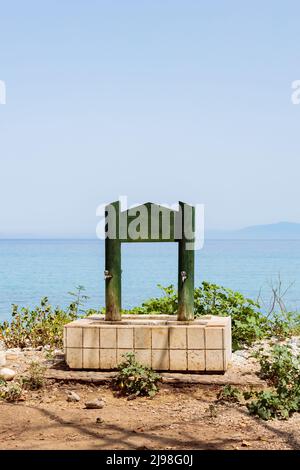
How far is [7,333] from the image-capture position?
8.95 metres

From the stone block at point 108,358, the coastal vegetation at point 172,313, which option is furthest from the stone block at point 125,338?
the coastal vegetation at point 172,313

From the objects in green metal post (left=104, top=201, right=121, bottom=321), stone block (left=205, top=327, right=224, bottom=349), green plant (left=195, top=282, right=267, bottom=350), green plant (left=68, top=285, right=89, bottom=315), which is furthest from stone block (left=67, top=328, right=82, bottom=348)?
green plant (left=68, top=285, right=89, bottom=315)

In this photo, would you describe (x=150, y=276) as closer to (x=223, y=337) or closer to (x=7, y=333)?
(x=7, y=333)

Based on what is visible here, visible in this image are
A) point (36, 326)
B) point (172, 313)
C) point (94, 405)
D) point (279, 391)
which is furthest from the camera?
point (36, 326)

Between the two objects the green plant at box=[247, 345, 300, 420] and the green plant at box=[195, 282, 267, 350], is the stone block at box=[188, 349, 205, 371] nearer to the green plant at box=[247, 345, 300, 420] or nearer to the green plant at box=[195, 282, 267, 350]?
the green plant at box=[247, 345, 300, 420]

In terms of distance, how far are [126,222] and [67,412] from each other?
6.91ft

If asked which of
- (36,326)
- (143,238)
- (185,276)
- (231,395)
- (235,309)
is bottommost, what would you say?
(231,395)

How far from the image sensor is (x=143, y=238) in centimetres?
725

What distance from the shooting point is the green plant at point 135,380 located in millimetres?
6516

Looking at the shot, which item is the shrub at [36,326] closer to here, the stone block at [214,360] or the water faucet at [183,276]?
the water faucet at [183,276]

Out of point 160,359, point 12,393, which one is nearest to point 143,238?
point 160,359

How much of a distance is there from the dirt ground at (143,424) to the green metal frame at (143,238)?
92cm

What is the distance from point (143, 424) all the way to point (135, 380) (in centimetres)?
101

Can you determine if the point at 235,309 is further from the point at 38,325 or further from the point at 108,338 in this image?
the point at 38,325
